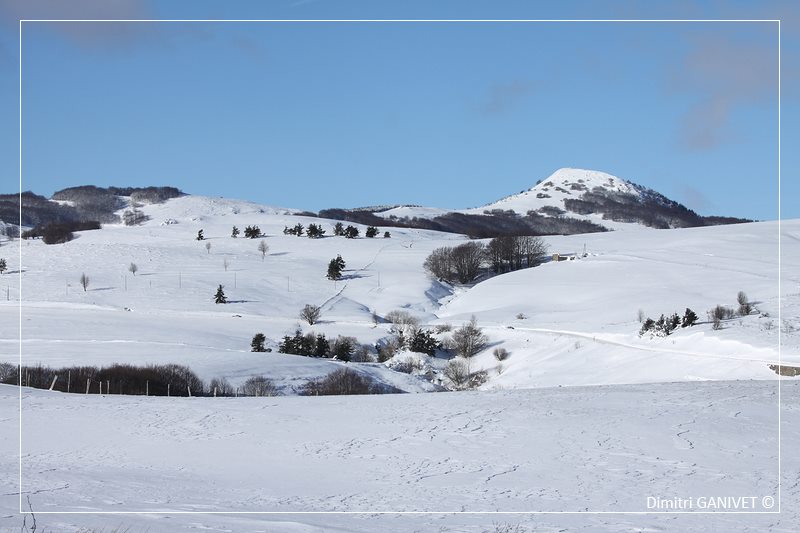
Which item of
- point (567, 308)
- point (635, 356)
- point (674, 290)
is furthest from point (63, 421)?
point (674, 290)

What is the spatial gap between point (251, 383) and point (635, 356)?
18734 mm

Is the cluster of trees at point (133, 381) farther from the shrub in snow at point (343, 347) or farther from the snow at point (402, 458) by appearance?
the shrub in snow at point (343, 347)

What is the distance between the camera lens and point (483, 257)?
100 meters

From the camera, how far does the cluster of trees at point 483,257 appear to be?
9269 cm

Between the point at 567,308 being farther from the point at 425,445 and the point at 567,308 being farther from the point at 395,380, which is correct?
the point at 425,445

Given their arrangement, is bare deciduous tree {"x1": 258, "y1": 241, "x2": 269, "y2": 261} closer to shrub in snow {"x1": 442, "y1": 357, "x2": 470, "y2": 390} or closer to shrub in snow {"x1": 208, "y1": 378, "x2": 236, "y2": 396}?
shrub in snow {"x1": 442, "y1": 357, "x2": 470, "y2": 390}

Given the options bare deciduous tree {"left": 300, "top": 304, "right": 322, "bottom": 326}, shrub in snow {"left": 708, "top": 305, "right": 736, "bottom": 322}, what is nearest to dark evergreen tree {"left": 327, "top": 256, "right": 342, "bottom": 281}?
bare deciduous tree {"left": 300, "top": 304, "right": 322, "bottom": 326}

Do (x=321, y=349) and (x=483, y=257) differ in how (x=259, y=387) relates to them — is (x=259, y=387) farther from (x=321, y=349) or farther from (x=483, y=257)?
(x=483, y=257)

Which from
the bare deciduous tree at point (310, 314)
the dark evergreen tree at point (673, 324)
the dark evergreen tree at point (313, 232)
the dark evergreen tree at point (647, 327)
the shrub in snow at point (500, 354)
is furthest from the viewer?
the dark evergreen tree at point (313, 232)

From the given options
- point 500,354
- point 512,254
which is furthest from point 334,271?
point 500,354

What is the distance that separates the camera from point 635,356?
142ft

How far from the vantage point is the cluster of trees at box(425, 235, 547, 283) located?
92.7m

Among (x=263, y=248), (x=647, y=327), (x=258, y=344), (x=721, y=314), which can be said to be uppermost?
(x=263, y=248)

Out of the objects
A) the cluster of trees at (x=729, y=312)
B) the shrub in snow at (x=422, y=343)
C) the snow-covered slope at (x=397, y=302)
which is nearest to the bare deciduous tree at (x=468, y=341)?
the snow-covered slope at (x=397, y=302)
